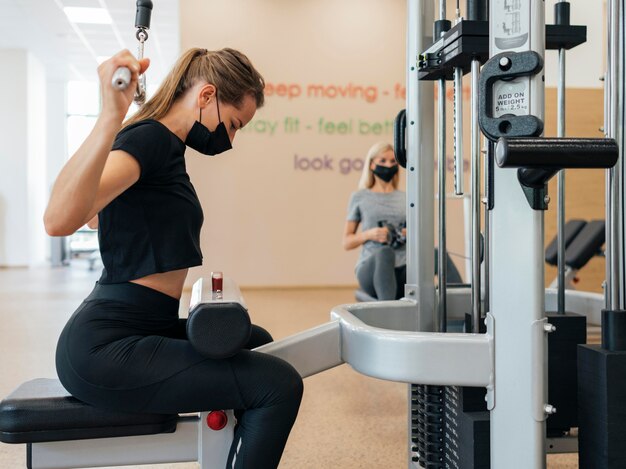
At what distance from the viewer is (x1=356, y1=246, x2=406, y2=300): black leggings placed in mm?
2945

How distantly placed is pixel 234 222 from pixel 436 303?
5.52 meters

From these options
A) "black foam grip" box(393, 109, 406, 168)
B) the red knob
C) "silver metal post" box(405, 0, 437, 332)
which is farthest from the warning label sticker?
the red knob

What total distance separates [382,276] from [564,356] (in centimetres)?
153

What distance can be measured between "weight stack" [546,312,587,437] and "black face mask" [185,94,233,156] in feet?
2.66

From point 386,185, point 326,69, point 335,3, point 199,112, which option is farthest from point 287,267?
point 199,112

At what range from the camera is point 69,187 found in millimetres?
1029

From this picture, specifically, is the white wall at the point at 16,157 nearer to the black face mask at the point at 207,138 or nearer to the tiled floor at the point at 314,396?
the tiled floor at the point at 314,396

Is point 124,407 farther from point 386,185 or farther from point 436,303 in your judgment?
point 386,185

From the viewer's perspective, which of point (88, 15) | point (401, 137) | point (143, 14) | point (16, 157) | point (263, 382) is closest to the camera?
point (263, 382)

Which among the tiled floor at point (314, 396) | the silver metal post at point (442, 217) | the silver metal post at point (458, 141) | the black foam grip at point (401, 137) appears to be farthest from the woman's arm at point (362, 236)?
the silver metal post at point (458, 141)

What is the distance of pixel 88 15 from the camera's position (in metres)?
8.04

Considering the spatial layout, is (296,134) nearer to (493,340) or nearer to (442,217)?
(442,217)

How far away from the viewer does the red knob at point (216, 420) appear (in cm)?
129

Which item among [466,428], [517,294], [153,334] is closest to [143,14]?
[153,334]
